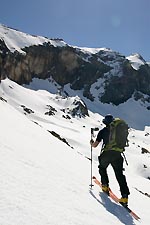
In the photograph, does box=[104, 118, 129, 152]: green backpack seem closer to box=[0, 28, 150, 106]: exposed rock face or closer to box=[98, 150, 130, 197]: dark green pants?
box=[98, 150, 130, 197]: dark green pants

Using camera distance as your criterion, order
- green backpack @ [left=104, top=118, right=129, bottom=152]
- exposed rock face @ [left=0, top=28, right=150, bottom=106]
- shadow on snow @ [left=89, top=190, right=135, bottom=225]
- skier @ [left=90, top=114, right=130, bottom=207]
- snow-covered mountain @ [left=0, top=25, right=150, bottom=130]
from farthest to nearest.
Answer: exposed rock face @ [left=0, top=28, right=150, bottom=106], snow-covered mountain @ [left=0, top=25, right=150, bottom=130], skier @ [left=90, top=114, right=130, bottom=207], green backpack @ [left=104, top=118, right=129, bottom=152], shadow on snow @ [left=89, top=190, right=135, bottom=225]

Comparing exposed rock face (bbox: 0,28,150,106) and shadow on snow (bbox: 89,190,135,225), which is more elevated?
exposed rock face (bbox: 0,28,150,106)

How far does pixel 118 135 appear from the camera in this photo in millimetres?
8578

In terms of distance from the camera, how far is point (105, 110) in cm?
12731

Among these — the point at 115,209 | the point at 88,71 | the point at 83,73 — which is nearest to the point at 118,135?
the point at 115,209

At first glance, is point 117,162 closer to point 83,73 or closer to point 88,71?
point 83,73

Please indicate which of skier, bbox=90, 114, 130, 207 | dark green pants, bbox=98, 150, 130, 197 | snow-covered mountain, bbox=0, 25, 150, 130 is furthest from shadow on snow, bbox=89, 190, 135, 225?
snow-covered mountain, bbox=0, 25, 150, 130

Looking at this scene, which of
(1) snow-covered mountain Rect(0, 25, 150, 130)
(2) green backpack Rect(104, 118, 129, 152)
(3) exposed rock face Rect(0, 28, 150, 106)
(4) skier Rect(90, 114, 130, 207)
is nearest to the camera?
(2) green backpack Rect(104, 118, 129, 152)

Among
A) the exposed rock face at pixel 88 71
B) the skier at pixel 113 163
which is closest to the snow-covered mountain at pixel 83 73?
the exposed rock face at pixel 88 71

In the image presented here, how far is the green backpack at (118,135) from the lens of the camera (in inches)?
337

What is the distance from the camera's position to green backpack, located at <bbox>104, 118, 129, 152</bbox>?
8.57m

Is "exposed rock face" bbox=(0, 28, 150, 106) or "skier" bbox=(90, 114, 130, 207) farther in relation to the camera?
"exposed rock face" bbox=(0, 28, 150, 106)

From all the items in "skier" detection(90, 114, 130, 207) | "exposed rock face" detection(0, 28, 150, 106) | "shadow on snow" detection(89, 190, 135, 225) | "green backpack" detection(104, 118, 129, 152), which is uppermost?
"exposed rock face" detection(0, 28, 150, 106)

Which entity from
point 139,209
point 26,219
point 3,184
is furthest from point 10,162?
point 139,209
